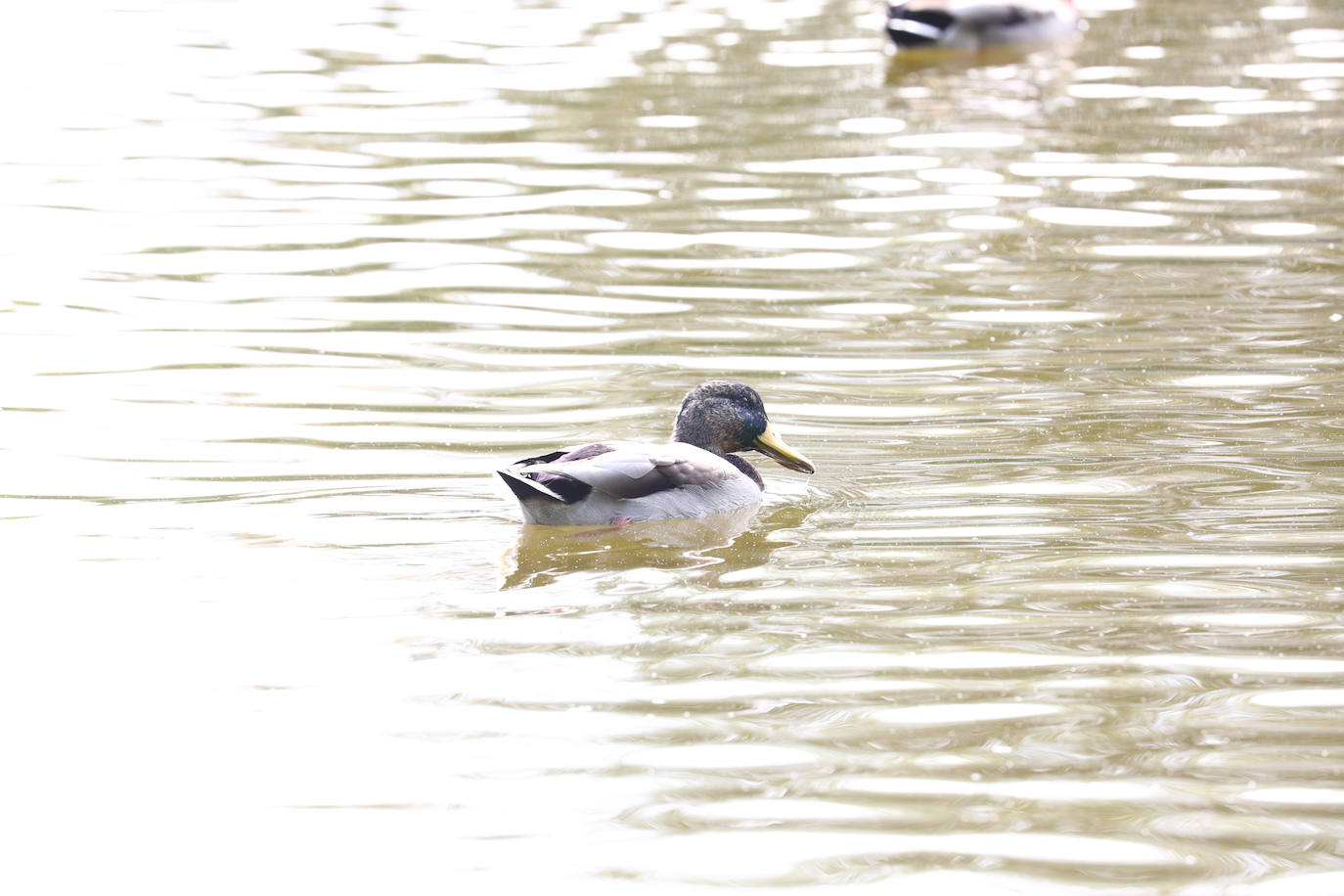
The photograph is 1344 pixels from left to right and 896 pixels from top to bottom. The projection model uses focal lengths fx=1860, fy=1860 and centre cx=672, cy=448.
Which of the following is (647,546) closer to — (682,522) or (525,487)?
(682,522)

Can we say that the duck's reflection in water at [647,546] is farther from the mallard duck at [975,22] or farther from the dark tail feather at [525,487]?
the mallard duck at [975,22]

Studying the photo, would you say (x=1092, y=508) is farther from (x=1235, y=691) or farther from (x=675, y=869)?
(x=675, y=869)

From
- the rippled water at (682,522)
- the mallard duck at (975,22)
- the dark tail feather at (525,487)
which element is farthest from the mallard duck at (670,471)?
the mallard duck at (975,22)

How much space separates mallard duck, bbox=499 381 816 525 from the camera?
19.9 feet

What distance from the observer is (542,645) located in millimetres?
5055

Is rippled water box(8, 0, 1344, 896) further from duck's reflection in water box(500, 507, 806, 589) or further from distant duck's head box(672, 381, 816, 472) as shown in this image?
distant duck's head box(672, 381, 816, 472)

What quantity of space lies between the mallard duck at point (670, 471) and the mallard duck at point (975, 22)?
849 centimetres

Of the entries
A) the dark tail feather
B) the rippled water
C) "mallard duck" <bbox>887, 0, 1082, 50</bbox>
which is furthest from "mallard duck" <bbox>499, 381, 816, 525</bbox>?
"mallard duck" <bbox>887, 0, 1082, 50</bbox>

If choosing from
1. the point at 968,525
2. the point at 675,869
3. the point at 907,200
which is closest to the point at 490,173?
the point at 907,200

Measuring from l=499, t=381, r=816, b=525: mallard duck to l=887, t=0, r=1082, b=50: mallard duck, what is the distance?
8485 millimetres

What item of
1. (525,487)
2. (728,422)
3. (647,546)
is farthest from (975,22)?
(525,487)

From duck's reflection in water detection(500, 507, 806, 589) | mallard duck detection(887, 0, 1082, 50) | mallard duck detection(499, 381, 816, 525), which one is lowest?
duck's reflection in water detection(500, 507, 806, 589)

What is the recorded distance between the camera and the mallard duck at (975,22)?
14.7m

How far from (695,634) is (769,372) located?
2.91 metres
